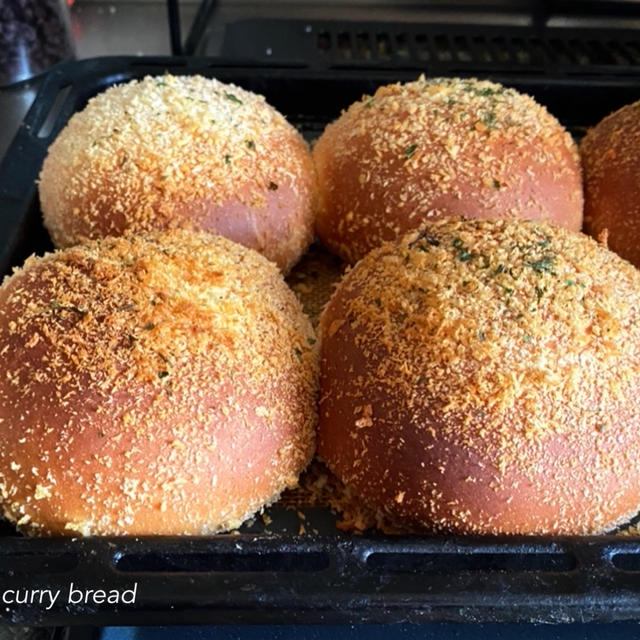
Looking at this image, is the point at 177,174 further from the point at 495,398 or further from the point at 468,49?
the point at 468,49

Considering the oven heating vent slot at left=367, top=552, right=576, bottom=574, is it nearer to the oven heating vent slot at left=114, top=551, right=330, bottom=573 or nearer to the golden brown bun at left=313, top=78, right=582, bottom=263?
the oven heating vent slot at left=114, top=551, right=330, bottom=573

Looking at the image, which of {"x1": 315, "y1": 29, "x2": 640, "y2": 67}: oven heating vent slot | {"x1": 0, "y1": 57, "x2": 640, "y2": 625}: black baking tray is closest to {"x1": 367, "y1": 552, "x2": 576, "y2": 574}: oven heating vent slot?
{"x1": 0, "y1": 57, "x2": 640, "y2": 625}: black baking tray

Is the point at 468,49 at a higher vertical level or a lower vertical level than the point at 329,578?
higher

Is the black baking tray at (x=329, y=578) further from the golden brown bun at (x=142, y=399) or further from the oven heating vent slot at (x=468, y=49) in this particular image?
the oven heating vent slot at (x=468, y=49)

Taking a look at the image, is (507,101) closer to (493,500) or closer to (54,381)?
(493,500)

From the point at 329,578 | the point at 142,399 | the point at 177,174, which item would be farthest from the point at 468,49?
the point at 329,578

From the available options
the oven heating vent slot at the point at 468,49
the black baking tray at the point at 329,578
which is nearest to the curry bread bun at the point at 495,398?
the black baking tray at the point at 329,578
